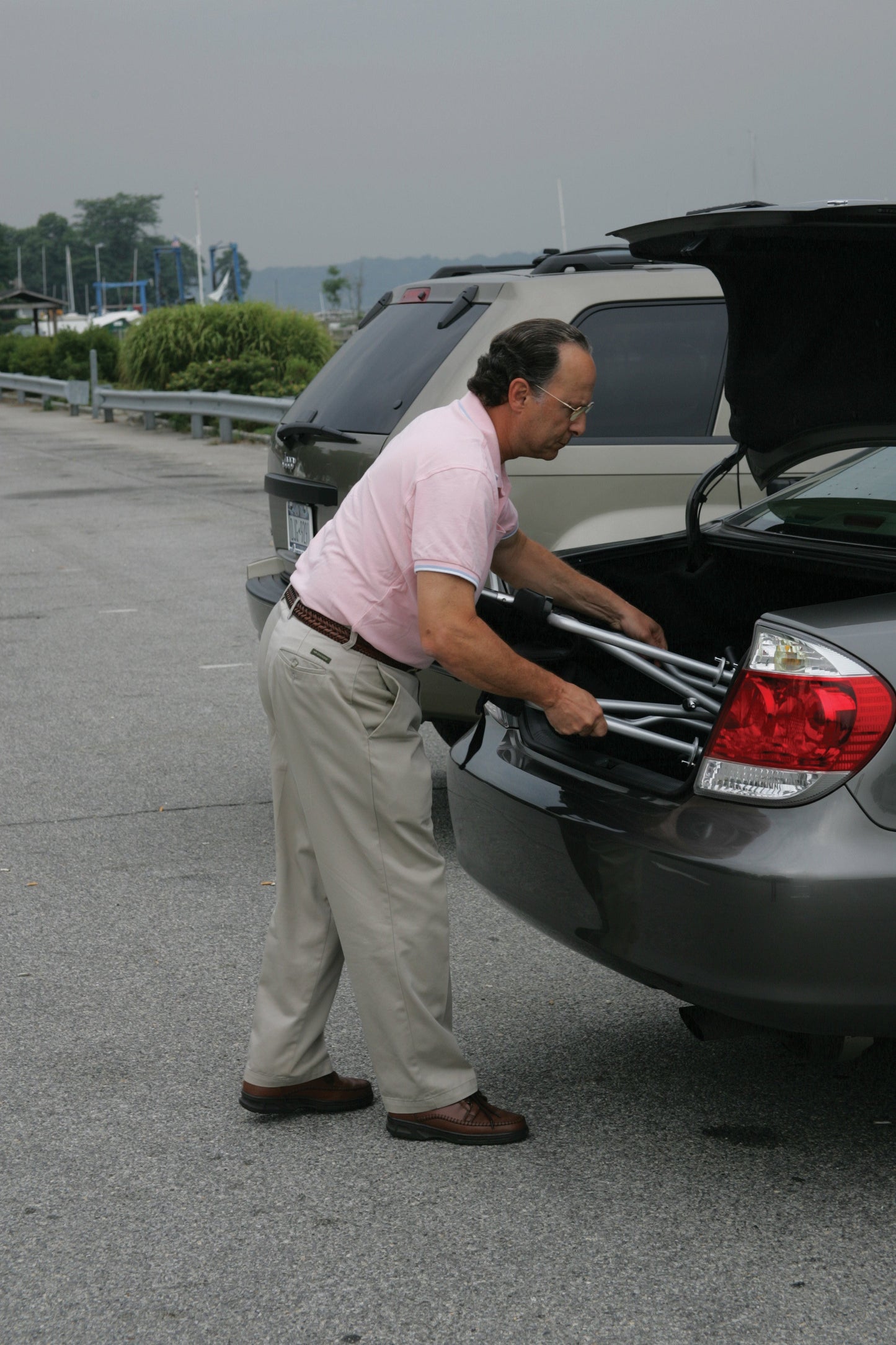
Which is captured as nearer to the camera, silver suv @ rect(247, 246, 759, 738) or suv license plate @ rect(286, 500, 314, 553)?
silver suv @ rect(247, 246, 759, 738)

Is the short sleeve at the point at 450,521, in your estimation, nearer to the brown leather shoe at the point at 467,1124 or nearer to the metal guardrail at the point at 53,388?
the brown leather shoe at the point at 467,1124

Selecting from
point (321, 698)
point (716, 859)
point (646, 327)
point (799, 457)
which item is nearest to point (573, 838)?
point (716, 859)

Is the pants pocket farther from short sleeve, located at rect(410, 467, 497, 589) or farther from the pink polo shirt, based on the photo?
short sleeve, located at rect(410, 467, 497, 589)

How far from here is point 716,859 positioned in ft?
9.11

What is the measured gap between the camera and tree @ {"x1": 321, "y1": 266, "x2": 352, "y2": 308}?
93875mm

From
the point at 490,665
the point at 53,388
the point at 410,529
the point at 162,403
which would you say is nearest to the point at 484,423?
the point at 410,529

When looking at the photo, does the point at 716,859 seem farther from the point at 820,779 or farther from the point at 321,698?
the point at 321,698

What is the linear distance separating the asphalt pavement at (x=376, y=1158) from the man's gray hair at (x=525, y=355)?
5.07ft

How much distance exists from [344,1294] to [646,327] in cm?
357

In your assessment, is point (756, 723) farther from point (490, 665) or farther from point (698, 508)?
point (698, 508)

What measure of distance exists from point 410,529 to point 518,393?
348 mm

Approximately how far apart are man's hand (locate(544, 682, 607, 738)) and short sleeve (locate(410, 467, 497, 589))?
29 centimetres

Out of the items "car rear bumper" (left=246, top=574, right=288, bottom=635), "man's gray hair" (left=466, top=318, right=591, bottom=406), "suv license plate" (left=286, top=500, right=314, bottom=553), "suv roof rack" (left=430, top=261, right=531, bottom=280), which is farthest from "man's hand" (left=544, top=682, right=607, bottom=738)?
"suv roof rack" (left=430, top=261, right=531, bottom=280)

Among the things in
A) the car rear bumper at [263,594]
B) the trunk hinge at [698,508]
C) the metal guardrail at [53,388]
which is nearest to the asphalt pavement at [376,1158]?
the car rear bumper at [263,594]
